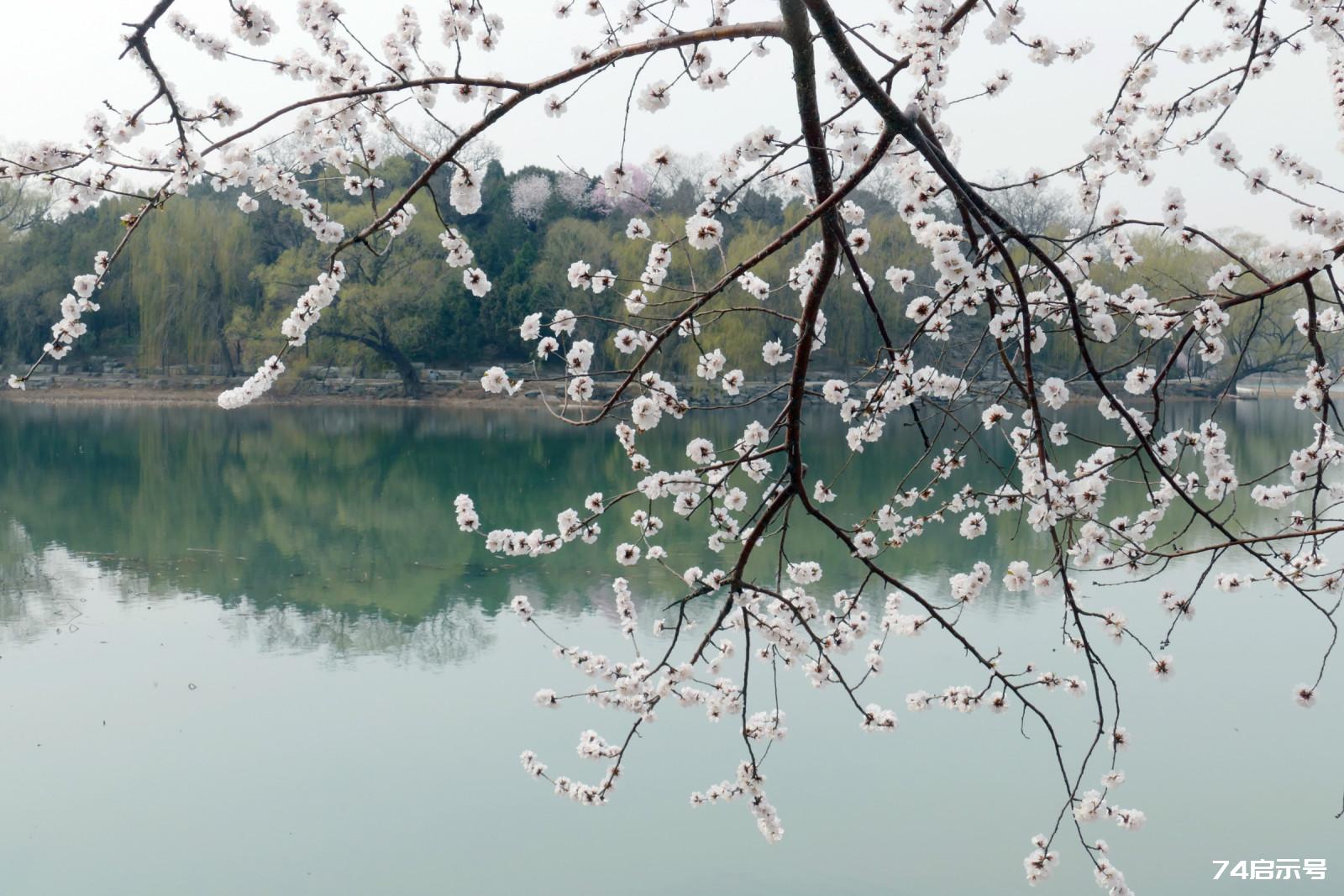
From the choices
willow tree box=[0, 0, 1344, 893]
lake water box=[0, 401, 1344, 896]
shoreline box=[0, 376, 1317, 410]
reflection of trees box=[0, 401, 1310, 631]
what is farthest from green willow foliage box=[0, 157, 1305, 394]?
willow tree box=[0, 0, 1344, 893]

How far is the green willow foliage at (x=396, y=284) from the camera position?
22.7 meters

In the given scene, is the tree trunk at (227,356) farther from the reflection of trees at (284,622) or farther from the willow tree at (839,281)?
the willow tree at (839,281)

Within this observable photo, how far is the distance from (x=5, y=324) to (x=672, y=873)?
25514 mm

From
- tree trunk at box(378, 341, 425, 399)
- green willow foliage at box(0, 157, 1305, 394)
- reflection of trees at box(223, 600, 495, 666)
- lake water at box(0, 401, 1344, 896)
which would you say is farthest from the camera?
tree trunk at box(378, 341, 425, 399)

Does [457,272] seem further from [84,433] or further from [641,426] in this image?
[641,426]

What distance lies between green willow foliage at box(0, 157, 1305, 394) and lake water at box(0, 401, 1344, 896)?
13.8 m

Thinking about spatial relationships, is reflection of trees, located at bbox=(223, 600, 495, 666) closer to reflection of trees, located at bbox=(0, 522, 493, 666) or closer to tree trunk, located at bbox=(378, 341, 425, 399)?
reflection of trees, located at bbox=(0, 522, 493, 666)

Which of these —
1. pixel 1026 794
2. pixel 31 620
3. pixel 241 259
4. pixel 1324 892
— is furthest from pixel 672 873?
pixel 241 259

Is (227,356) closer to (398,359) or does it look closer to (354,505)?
(398,359)

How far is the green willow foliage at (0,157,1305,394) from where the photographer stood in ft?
74.3

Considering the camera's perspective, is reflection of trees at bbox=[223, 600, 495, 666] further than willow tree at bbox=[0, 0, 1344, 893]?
Yes

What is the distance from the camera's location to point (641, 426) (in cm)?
231

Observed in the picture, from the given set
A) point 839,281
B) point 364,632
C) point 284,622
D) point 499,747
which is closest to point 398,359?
point 284,622

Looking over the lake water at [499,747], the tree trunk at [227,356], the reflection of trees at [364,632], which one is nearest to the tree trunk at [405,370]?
the tree trunk at [227,356]
